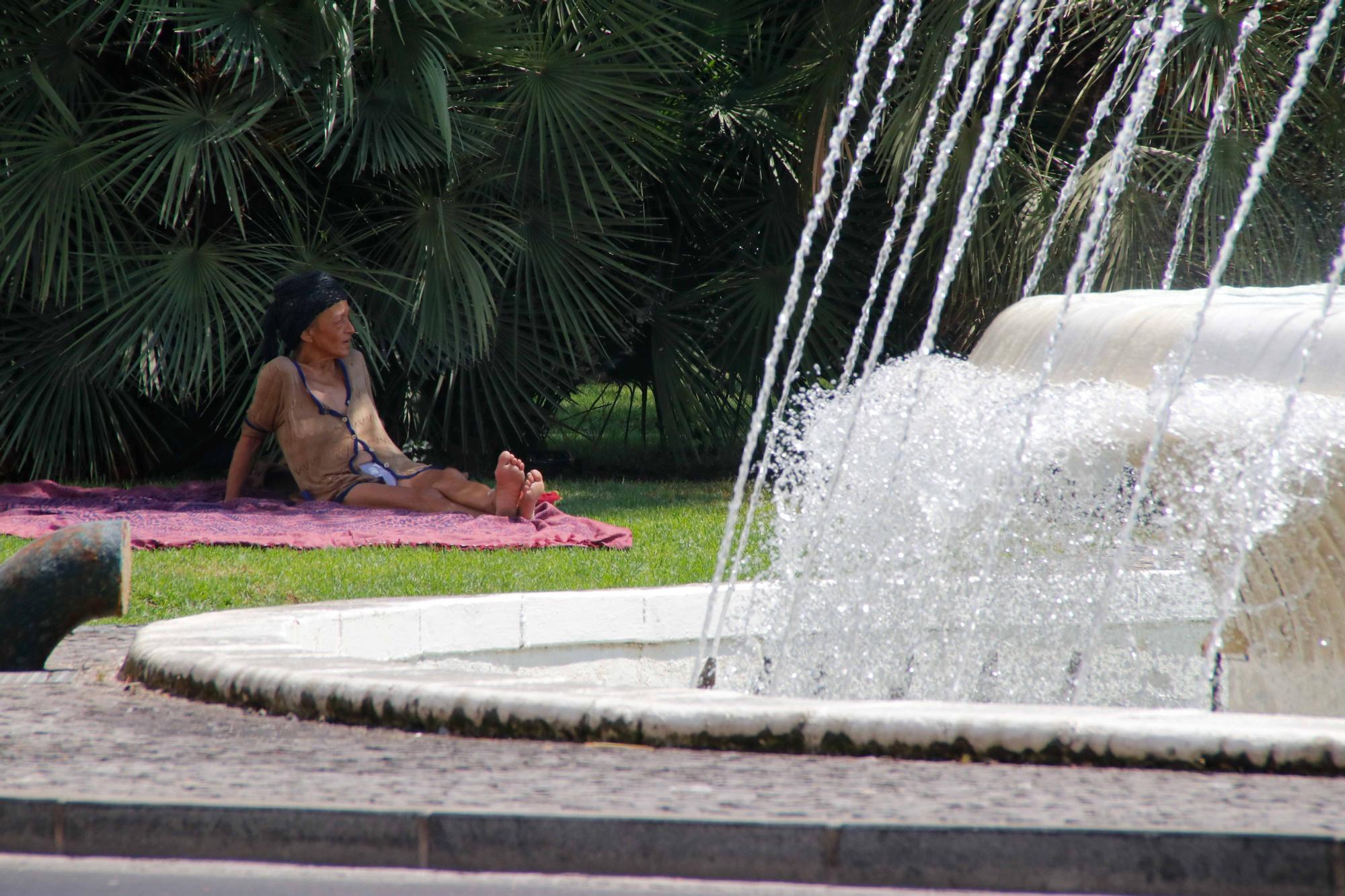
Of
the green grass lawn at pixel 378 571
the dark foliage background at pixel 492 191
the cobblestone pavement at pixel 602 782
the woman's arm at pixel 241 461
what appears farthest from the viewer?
the dark foliage background at pixel 492 191

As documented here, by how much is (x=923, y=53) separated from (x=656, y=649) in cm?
516

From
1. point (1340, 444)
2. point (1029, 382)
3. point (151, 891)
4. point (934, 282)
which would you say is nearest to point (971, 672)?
point (1029, 382)

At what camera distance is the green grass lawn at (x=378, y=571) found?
5.83m

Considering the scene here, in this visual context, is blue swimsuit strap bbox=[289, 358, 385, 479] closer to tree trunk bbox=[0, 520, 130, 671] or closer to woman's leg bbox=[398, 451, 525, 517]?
woman's leg bbox=[398, 451, 525, 517]

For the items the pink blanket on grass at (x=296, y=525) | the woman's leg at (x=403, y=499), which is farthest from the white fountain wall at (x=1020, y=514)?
the woman's leg at (x=403, y=499)

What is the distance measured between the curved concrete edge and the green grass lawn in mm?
2210

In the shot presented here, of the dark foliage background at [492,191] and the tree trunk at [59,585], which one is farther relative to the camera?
the dark foliage background at [492,191]

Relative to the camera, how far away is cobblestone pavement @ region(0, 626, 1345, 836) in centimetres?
249

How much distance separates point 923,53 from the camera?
355 inches

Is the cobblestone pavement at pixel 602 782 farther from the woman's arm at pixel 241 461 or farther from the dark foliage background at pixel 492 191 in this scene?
the dark foliage background at pixel 492 191

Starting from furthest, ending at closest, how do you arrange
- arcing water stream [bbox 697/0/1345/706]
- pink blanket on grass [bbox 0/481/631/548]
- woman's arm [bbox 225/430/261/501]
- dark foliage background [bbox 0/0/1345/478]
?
1. dark foliage background [bbox 0/0/1345/478]
2. woman's arm [bbox 225/430/261/501]
3. pink blanket on grass [bbox 0/481/631/548]
4. arcing water stream [bbox 697/0/1345/706]

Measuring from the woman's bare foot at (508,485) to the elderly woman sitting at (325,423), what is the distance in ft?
0.39

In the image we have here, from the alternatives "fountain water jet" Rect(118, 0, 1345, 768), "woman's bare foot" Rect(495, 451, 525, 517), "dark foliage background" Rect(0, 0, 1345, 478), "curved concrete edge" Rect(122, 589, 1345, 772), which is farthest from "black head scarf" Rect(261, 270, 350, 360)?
"curved concrete edge" Rect(122, 589, 1345, 772)

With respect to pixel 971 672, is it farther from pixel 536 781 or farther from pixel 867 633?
pixel 536 781
